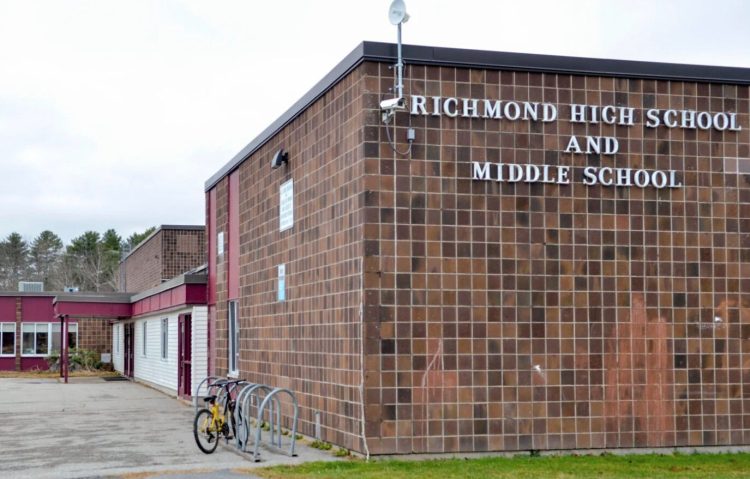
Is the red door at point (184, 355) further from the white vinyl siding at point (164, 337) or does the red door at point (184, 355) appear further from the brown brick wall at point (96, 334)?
the brown brick wall at point (96, 334)

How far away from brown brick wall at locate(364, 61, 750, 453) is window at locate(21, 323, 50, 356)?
36944mm

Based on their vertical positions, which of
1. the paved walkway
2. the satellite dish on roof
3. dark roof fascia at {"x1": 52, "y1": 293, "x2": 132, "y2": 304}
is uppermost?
the satellite dish on roof

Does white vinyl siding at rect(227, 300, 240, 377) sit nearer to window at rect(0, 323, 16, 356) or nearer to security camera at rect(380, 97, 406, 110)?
security camera at rect(380, 97, 406, 110)

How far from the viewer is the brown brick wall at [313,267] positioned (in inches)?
574

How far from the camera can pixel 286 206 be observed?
18406 mm

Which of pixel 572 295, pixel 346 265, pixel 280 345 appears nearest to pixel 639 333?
pixel 572 295

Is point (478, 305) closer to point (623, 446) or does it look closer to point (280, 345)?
point (623, 446)

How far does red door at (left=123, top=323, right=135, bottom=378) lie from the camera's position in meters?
40.9

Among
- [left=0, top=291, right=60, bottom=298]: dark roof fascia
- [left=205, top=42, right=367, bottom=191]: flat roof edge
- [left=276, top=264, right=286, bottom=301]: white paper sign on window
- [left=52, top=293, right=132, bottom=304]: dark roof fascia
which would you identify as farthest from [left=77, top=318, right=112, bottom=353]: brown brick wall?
[left=276, top=264, right=286, bottom=301]: white paper sign on window

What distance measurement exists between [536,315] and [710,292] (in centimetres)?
270

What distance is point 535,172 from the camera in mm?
14695

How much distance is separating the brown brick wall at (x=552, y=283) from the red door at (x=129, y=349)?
2809 centimetres

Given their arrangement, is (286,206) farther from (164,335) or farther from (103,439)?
(164,335)

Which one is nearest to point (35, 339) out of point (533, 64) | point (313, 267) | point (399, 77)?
point (313, 267)
